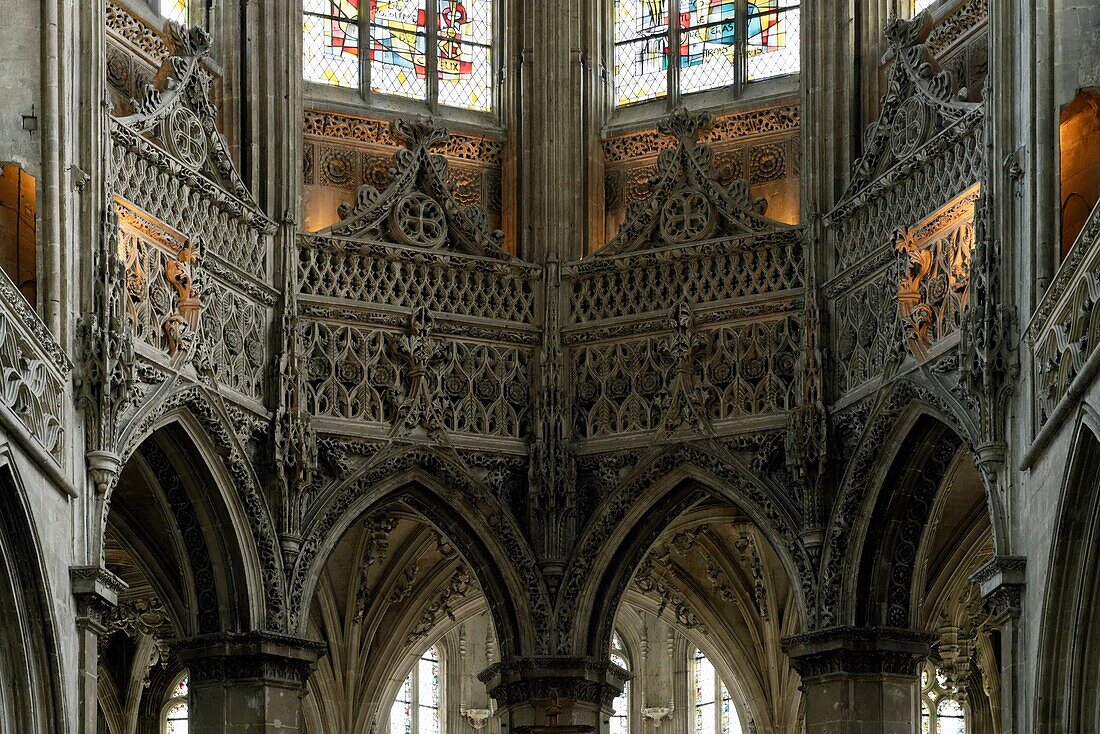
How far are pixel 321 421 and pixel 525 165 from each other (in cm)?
389

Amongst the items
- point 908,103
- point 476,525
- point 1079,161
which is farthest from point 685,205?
point 1079,161

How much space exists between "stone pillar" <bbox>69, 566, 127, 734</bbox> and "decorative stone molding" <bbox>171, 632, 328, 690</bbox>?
126 inches

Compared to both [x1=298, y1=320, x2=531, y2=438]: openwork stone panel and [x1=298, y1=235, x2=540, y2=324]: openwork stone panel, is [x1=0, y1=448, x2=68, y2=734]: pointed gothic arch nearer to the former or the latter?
[x1=298, y1=320, x2=531, y2=438]: openwork stone panel

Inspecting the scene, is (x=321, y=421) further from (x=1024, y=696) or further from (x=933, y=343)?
(x=1024, y=696)

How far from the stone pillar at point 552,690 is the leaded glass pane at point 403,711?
23.3 feet

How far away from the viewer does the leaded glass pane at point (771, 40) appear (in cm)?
2611

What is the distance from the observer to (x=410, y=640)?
1167 inches

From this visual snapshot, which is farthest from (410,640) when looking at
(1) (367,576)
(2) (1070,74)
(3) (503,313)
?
(2) (1070,74)

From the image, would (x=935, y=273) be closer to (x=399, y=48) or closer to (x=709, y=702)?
(x=399, y=48)

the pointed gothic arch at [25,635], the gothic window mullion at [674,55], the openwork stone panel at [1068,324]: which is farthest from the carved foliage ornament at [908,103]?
the pointed gothic arch at [25,635]

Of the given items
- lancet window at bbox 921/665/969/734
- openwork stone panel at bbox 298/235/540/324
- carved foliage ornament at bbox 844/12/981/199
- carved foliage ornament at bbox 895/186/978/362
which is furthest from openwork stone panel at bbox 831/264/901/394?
lancet window at bbox 921/665/969/734

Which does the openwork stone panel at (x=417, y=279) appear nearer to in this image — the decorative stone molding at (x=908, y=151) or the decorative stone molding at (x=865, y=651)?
the decorative stone molding at (x=908, y=151)

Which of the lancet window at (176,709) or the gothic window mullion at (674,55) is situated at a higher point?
the gothic window mullion at (674,55)

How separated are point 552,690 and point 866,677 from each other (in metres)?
3.09
